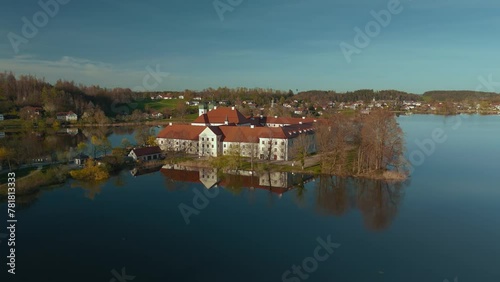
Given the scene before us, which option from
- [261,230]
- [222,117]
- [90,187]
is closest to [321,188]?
[261,230]

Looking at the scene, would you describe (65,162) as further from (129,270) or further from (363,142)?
(363,142)

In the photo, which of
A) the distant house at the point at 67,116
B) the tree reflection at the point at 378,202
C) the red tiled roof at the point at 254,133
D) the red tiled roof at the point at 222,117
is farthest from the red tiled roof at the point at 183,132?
the distant house at the point at 67,116

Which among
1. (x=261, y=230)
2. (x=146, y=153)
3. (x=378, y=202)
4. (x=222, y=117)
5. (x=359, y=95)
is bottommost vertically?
(x=261, y=230)

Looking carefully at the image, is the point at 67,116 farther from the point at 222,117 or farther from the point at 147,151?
the point at 147,151

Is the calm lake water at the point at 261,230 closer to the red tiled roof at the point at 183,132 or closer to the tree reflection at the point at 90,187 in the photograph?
the tree reflection at the point at 90,187

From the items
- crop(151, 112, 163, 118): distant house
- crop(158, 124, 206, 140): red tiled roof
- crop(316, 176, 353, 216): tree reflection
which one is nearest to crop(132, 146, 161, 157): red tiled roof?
crop(158, 124, 206, 140): red tiled roof
